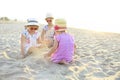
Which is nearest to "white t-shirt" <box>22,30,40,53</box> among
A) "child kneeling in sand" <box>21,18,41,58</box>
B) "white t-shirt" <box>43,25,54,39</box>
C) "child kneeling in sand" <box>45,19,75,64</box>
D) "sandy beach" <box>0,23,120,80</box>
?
"child kneeling in sand" <box>21,18,41,58</box>

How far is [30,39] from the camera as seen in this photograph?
1080 cm

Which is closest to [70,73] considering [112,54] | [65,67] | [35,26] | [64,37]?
[65,67]

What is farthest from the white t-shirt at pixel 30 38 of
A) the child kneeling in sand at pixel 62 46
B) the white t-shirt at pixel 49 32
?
the white t-shirt at pixel 49 32

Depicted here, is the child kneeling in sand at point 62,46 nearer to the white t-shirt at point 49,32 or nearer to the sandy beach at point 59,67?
→ the sandy beach at point 59,67

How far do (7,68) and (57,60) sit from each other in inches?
58.6

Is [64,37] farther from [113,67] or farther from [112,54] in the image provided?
[112,54]

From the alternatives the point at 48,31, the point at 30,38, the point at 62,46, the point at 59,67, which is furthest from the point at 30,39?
the point at 59,67

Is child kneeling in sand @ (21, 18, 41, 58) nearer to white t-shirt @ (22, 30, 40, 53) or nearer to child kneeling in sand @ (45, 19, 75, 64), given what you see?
white t-shirt @ (22, 30, 40, 53)

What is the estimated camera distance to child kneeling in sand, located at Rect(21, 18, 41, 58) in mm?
10536

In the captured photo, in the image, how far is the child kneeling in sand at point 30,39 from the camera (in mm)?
10536

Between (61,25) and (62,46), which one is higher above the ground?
(61,25)

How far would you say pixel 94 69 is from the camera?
906 centimetres

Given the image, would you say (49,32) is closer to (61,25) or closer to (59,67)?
(61,25)

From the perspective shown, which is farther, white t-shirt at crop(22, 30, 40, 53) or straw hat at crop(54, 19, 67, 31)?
white t-shirt at crop(22, 30, 40, 53)
